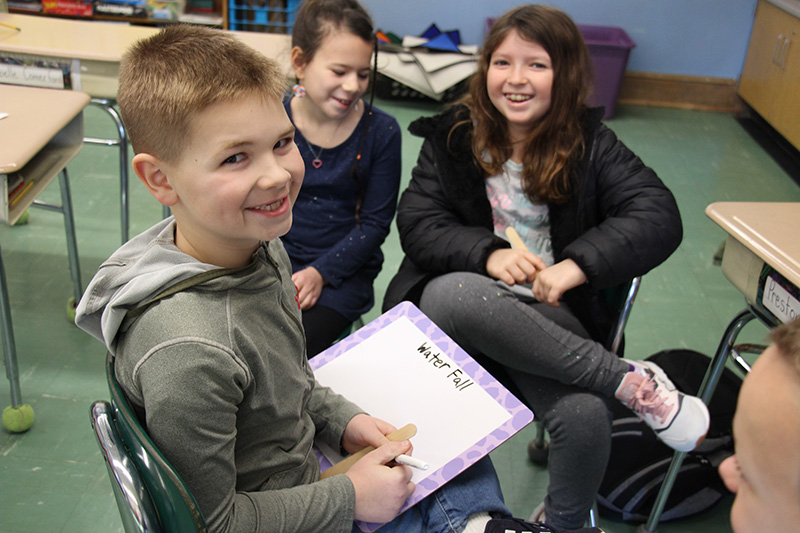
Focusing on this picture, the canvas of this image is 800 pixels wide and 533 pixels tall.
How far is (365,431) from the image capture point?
3.04ft

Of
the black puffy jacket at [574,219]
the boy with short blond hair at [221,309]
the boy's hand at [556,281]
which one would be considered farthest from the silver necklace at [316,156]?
the boy with short blond hair at [221,309]

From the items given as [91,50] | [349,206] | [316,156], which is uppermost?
[91,50]

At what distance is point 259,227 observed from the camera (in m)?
0.78

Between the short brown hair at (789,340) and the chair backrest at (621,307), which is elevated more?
the short brown hair at (789,340)

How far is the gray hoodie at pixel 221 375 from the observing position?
0.69m

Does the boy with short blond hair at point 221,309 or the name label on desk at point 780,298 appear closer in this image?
the boy with short blond hair at point 221,309

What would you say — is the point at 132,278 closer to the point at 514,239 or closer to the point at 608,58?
the point at 514,239

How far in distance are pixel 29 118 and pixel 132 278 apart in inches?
35.4

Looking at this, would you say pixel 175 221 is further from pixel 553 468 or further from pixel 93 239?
pixel 93 239

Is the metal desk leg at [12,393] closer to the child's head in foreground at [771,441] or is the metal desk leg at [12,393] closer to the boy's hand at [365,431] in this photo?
the boy's hand at [365,431]

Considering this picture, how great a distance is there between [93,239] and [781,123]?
9.68ft

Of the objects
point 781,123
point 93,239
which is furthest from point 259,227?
point 781,123

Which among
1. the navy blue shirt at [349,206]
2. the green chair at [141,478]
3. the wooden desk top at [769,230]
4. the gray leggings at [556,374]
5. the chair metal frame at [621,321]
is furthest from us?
the navy blue shirt at [349,206]

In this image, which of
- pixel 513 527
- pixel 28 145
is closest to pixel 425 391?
pixel 513 527
